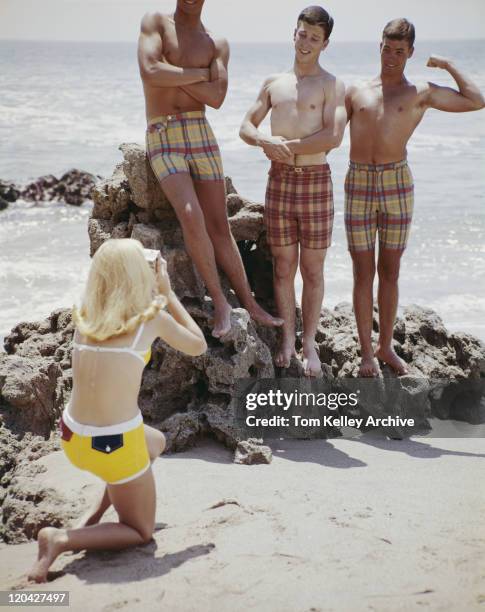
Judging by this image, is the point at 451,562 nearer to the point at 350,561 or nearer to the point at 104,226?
the point at 350,561

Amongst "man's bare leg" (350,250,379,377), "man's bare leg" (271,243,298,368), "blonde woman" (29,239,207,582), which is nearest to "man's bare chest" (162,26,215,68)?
"man's bare leg" (271,243,298,368)

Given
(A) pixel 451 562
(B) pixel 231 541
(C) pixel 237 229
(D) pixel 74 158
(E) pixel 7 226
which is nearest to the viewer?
(A) pixel 451 562

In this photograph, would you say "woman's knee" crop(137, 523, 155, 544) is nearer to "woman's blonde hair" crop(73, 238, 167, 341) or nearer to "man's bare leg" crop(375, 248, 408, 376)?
"woman's blonde hair" crop(73, 238, 167, 341)

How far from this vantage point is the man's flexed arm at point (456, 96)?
5328mm

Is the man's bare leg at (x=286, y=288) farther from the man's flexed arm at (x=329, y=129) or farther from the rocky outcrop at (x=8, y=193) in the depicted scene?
the rocky outcrop at (x=8, y=193)

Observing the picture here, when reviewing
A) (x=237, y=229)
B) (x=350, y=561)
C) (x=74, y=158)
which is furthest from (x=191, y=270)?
(x=74, y=158)

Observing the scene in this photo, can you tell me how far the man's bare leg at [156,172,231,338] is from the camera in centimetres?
495

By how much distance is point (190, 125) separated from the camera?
5.09m

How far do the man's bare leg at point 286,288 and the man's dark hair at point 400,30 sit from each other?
1509 mm

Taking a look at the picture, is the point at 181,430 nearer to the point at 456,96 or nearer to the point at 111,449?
the point at 111,449

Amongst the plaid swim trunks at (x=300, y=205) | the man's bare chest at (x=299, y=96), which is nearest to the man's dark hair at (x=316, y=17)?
the man's bare chest at (x=299, y=96)

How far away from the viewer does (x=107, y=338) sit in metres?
3.42

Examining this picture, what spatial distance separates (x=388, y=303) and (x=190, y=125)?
1836 mm

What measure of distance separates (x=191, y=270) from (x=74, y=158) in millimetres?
13895
